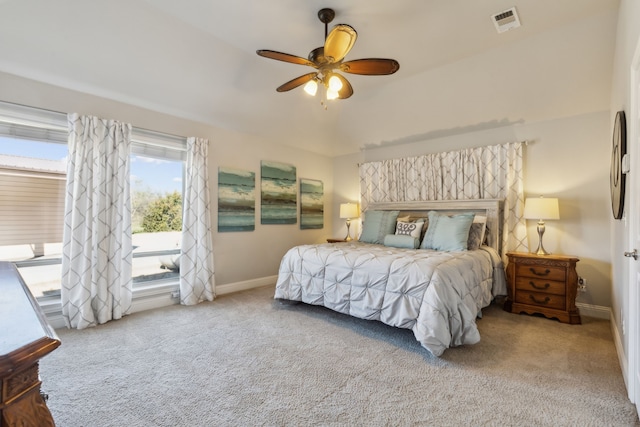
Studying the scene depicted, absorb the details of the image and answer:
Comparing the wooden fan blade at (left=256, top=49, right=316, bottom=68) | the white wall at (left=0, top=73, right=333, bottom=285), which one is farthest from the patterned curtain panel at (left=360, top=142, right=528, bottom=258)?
the wooden fan blade at (left=256, top=49, right=316, bottom=68)

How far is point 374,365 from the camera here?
219cm

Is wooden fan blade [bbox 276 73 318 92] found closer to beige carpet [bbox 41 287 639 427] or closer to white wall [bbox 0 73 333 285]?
white wall [bbox 0 73 333 285]

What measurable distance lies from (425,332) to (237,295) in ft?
8.70

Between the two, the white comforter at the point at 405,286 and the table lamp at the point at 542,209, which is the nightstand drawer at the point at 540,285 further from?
the table lamp at the point at 542,209

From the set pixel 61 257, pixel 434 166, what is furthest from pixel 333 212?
pixel 61 257

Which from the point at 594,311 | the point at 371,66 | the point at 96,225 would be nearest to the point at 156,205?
the point at 96,225

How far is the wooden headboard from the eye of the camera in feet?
12.5

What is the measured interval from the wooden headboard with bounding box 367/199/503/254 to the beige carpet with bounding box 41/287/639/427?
45.6 inches

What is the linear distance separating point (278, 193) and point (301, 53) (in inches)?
86.1

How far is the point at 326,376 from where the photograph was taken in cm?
204

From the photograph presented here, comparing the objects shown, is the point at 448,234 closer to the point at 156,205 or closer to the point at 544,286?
the point at 544,286

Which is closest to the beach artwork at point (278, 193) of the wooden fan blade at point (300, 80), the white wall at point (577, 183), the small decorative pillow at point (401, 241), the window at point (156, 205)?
the window at point (156, 205)

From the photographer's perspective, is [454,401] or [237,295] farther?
[237,295]

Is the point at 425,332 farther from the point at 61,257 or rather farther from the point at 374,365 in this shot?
the point at 61,257
